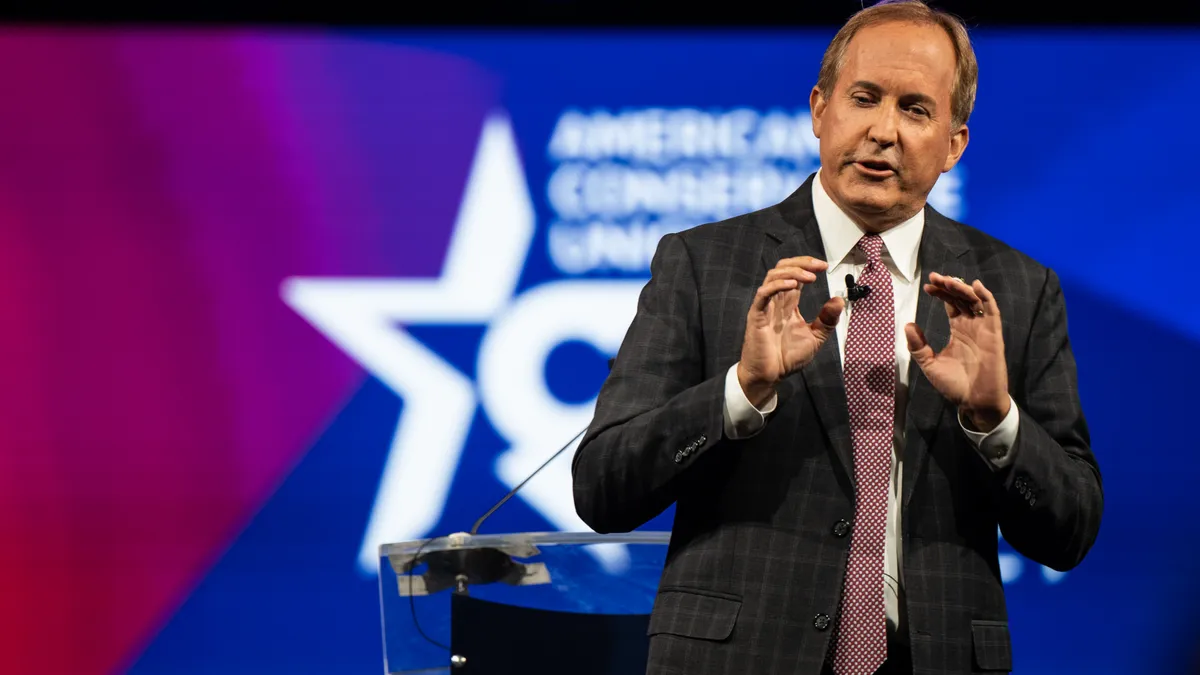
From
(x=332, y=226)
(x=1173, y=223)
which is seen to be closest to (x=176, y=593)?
(x=332, y=226)

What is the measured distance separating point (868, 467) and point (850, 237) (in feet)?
1.07

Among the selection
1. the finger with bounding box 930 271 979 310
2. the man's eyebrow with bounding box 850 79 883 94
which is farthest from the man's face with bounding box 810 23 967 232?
the finger with bounding box 930 271 979 310

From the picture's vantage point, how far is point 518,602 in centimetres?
236

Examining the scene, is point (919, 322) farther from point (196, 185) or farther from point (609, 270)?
point (196, 185)

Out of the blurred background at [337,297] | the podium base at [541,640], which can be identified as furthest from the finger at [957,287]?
the blurred background at [337,297]

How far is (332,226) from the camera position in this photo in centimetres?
420

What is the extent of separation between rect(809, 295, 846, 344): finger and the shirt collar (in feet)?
0.71

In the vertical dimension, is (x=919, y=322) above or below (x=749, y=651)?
above

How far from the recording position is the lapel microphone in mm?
1689

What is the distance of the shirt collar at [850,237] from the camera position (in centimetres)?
179

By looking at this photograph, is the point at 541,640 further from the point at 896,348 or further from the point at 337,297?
the point at 337,297

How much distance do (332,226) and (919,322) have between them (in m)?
2.78

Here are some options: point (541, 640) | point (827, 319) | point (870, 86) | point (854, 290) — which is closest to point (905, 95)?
point (870, 86)

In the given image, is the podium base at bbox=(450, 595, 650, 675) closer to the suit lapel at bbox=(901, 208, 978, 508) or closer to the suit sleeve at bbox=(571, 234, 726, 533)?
the suit sleeve at bbox=(571, 234, 726, 533)
